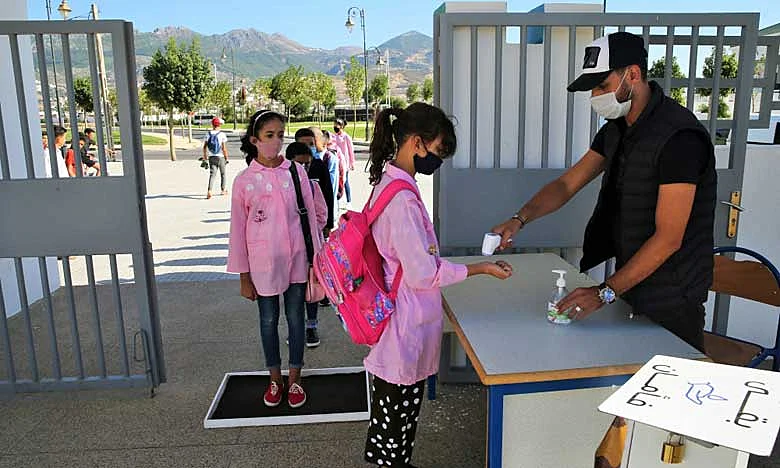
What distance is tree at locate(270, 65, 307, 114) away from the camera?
145ft

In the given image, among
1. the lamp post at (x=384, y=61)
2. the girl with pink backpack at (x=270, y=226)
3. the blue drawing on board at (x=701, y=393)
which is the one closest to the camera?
the blue drawing on board at (x=701, y=393)

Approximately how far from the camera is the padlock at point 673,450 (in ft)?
3.78

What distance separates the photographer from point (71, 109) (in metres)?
3.19

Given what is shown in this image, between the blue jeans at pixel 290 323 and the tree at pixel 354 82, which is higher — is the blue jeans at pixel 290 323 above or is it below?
below

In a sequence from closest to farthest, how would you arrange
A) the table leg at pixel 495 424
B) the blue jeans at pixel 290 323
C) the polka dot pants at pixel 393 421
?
the table leg at pixel 495 424 < the polka dot pants at pixel 393 421 < the blue jeans at pixel 290 323

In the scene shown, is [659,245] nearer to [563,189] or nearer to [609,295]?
[609,295]

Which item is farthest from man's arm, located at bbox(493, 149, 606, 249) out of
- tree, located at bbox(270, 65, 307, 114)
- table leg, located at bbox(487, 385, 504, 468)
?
tree, located at bbox(270, 65, 307, 114)

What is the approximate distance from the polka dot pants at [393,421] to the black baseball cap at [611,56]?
1341 mm

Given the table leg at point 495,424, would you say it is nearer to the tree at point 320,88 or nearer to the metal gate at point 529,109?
the metal gate at point 529,109

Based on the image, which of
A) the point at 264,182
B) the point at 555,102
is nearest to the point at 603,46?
the point at 555,102

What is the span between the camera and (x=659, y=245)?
1.95m

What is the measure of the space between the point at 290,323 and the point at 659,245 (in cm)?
208

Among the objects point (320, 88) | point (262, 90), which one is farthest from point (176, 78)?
point (262, 90)

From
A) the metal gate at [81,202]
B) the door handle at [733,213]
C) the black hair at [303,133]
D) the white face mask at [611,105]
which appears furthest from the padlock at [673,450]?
the black hair at [303,133]
